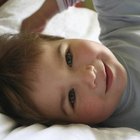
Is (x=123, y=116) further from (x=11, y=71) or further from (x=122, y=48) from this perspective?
(x=11, y=71)

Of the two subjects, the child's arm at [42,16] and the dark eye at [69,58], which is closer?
the dark eye at [69,58]

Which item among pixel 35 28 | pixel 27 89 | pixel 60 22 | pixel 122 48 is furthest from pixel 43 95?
pixel 60 22

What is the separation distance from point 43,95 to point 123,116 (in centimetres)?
22

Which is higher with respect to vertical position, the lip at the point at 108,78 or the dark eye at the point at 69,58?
the dark eye at the point at 69,58

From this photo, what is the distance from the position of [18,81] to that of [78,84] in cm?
14

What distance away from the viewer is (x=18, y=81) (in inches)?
30.6

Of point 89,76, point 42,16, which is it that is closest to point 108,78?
point 89,76

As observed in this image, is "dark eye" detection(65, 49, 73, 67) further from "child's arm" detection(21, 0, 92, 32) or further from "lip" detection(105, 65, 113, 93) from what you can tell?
"child's arm" detection(21, 0, 92, 32)

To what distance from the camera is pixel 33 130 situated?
0.65 meters

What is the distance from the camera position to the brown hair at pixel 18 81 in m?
0.78

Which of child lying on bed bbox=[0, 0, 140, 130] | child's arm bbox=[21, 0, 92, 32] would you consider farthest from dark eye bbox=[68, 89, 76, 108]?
child's arm bbox=[21, 0, 92, 32]

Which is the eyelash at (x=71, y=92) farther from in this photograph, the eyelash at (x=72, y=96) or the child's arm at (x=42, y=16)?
the child's arm at (x=42, y=16)

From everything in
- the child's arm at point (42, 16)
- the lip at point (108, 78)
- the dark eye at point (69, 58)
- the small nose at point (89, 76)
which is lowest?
the child's arm at point (42, 16)

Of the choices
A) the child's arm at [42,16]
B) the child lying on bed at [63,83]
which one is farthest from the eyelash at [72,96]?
the child's arm at [42,16]
